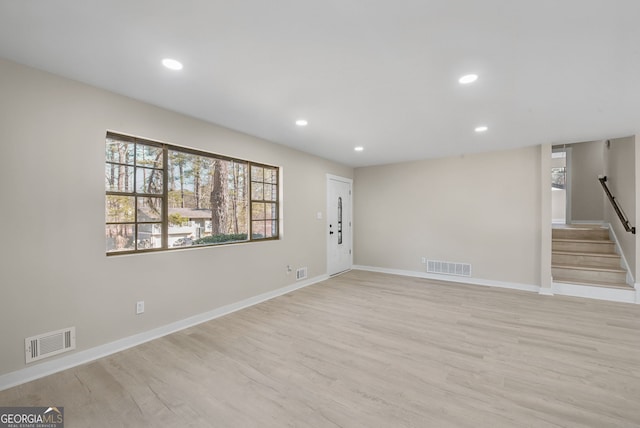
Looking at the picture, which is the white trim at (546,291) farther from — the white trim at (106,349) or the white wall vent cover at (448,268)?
the white trim at (106,349)

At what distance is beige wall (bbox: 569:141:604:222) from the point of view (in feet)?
20.9

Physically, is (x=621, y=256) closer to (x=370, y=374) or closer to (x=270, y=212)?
(x=370, y=374)

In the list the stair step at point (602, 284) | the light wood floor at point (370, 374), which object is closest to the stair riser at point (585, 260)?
the stair step at point (602, 284)

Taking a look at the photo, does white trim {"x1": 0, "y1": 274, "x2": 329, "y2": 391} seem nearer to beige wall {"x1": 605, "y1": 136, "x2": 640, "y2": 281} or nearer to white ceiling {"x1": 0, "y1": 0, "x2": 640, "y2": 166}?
white ceiling {"x1": 0, "y1": 0, "x2": 640, "y2": 166}

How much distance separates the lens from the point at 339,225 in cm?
634

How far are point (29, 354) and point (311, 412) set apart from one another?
2366mm

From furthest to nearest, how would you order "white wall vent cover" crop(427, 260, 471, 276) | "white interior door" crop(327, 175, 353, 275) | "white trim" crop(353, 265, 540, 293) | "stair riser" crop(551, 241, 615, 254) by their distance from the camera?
"white interior door" crop(327, 175, 353, 275), "white wall vent cover" crop(427, 260, 471, 276), "stair riser" crop(551, 241, 615, 254), "white trim" crop(353, 265, 540, 293)

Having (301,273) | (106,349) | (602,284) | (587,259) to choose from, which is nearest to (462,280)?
(602,284)

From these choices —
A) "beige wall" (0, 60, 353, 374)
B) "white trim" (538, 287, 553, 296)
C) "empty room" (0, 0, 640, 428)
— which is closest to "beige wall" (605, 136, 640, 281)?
"empty room" (0, 0, 640, 428)

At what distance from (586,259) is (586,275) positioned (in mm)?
394

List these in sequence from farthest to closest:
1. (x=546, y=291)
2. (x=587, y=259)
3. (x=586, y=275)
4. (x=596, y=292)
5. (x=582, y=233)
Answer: (x=582, y=233) < (x=587, y=259) < (x=586, y=275) < (x=546, y=291) < (x=596, y=292)

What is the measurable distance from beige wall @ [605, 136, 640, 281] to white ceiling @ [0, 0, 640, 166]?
1122 mm

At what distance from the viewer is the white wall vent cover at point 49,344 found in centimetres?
223

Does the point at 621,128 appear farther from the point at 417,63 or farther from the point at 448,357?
the point at 448,357
